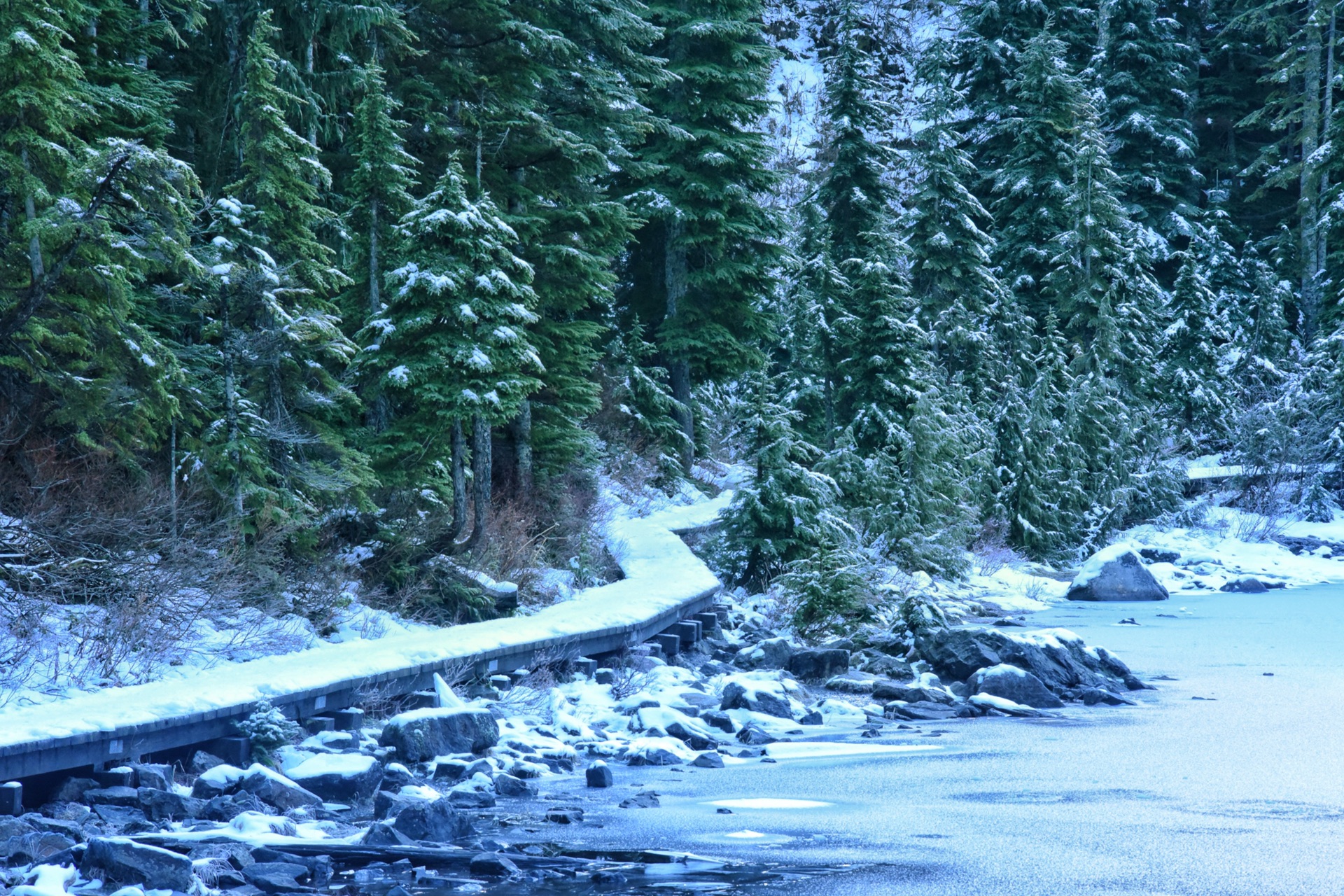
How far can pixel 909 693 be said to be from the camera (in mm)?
14211

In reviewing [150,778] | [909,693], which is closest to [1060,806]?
[909,693]

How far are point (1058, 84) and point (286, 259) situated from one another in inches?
1326

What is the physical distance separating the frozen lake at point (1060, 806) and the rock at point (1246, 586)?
1294 cm

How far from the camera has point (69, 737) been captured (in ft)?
26.2

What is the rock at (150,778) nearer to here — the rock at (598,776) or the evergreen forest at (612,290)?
the rock at (598,776)

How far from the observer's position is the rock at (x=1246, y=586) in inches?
1054

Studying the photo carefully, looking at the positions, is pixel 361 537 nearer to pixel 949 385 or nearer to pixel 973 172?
pixel 949 385

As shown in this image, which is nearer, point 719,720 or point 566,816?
point 566,816

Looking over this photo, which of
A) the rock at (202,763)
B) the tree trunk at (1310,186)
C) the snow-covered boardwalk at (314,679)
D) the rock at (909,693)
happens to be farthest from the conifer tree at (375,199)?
the tree trunk at (1310,186)

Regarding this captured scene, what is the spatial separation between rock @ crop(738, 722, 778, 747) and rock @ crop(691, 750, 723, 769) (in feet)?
2.74

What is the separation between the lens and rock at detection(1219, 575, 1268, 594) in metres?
26.8

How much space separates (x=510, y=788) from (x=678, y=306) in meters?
24.5

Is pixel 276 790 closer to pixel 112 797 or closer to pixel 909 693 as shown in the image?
pixel 112 797

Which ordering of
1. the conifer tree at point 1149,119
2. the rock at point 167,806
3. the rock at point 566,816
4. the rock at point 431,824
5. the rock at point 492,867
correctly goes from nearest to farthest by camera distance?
the rock at point 492,867, the rock at point 431,824, the rock at point 167,806, the rock at point 566,816, the conifer tree at point 1149,119
